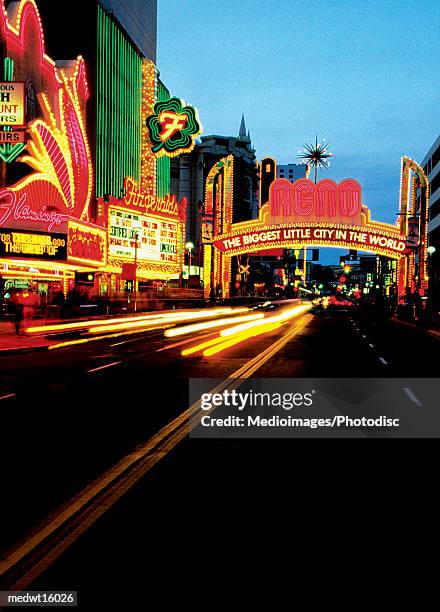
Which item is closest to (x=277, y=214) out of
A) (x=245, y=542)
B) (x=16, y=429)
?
(x=16, y=429)

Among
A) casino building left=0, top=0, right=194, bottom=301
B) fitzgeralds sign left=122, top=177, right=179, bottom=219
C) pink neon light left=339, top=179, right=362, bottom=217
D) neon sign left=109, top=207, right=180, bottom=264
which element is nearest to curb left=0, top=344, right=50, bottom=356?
casino building left=0, top=0, right=194, bottom=301

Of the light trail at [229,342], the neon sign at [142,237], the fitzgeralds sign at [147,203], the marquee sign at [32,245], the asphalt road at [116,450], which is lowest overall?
the light trail at [229,342]

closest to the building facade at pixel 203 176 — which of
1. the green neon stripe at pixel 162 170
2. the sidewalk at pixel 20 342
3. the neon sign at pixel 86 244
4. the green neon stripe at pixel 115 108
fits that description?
the green neon stripe at pixel 162 170

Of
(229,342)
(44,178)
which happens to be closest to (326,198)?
(44,178)

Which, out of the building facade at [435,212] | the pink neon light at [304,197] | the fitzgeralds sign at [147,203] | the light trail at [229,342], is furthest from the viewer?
the building facade at [435,212]

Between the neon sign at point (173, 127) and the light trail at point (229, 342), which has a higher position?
the neon sign at point (173, 127)

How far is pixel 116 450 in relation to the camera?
8836 mm

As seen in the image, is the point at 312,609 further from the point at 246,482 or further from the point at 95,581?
the point at 246,482

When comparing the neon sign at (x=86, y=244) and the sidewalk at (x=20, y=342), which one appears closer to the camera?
the sidewalk at (x=20, y=342)

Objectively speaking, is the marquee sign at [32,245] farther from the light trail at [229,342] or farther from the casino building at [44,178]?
the light trail at [229,342]

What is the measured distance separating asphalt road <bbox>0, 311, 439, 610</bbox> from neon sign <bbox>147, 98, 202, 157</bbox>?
4266cm

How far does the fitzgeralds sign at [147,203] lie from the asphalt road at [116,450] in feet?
121

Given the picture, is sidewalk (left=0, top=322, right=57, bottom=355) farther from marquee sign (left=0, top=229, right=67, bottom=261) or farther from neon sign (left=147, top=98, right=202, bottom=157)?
neon sign (left=147, top=98, right=202, bottom=157)

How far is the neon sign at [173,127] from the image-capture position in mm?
60594
